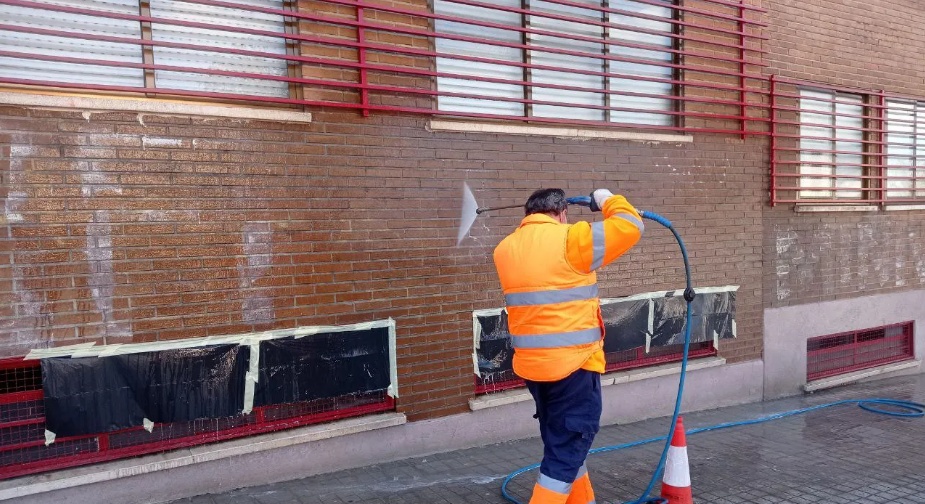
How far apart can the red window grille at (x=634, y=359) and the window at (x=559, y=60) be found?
239 centimetres

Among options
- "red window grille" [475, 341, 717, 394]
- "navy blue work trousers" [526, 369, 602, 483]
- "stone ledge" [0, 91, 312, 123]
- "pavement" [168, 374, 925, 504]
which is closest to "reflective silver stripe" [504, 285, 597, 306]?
"navy blue work trousers" [526, 369, 602, 483]

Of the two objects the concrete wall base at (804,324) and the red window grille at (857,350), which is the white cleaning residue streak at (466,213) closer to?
the concrete wall base at (804,324)

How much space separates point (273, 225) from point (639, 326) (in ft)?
12.2

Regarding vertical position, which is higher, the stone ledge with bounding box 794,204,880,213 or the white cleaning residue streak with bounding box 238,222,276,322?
the stone ledge with bounding box 794,204,880,213

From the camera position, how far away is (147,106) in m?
4.49

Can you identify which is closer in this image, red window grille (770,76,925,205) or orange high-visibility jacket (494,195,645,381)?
orange high-visibility jacket (494,195,645,381)

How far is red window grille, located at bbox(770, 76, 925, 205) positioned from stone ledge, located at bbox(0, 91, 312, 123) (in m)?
5.67

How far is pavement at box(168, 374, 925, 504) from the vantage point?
4688 millimetres

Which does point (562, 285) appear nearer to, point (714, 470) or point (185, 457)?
point (714, 470)

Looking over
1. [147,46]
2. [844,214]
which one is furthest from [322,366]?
[844,214]

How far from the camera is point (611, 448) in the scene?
18.6 ft

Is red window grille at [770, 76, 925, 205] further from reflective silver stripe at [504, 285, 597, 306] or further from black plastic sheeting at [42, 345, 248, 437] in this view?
black plastic sheeting at [42, 345, 248, 437]

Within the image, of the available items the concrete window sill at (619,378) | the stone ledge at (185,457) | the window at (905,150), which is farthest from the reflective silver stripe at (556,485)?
the window at (905,150)

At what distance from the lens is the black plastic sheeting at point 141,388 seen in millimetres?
4250
